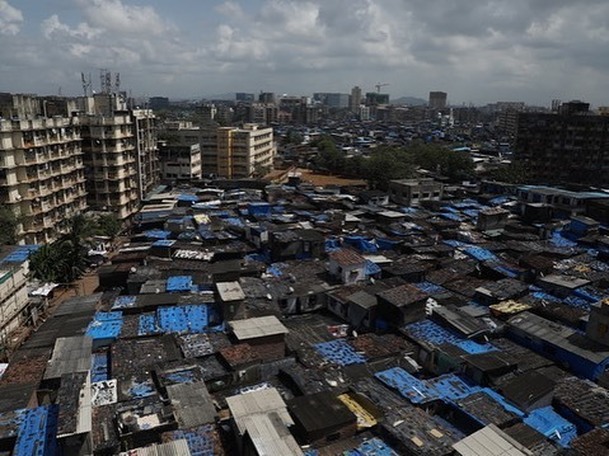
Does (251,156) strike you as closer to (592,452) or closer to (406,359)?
(406,359)

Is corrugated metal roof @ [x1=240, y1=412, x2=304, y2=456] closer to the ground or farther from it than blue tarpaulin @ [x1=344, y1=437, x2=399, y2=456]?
farther from it

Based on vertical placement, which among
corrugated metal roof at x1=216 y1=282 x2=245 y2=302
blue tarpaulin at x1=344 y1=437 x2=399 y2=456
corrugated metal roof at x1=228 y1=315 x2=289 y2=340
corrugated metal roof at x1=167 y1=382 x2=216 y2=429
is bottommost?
blue tarpaulin at x1=344 y1=437 x2=399 y2=456

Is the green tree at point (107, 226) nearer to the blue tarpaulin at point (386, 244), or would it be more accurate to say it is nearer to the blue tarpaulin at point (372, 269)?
the blue tarpaulin at point (386, 244)

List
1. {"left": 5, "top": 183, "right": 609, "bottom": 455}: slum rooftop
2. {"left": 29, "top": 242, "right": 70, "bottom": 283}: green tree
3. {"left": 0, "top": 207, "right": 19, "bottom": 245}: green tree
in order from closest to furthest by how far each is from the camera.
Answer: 1. {"left": 5, "top": 183, "right": 609, "bottom": 455}: slum rooftop
2. {"left": 29, "top": 242, "right": 70, "bottom": 283}: green tree
3. {"left": 0, "top": 207, "right": 19, "bottom": 245}: green tree

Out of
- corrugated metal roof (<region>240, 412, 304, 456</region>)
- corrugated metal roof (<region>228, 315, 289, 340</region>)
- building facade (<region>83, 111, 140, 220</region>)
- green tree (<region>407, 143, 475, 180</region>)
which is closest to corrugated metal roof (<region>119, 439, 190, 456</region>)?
corrugated metal roof (<region>240, 412, 304, 456</region>)

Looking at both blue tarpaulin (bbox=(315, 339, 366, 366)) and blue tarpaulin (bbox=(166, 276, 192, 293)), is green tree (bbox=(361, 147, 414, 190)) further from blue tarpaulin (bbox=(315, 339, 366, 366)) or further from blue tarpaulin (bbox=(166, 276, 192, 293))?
blue tarpaulin (bbox=(315, 339, 366, 366))

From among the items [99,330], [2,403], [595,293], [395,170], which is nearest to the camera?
[2,403]

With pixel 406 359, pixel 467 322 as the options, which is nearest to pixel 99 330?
pixel 406 359

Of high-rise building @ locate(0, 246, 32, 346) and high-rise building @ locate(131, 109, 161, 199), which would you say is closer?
high-rise building @ locate(0, 246, 32, 346)
